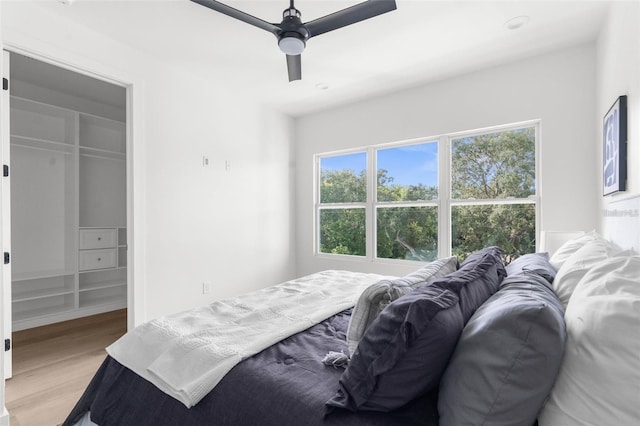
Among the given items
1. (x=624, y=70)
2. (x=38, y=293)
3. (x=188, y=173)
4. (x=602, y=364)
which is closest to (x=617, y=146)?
(x=624, y=70)

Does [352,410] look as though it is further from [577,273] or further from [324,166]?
[324,166]

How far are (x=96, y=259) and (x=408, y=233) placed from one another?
12.7 ft

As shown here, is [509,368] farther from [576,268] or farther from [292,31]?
[292,31]

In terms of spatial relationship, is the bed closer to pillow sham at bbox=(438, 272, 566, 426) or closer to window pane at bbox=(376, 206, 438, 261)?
pillow sham at bbox=(438, 272, 566, 426)

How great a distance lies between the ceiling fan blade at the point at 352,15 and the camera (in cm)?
187

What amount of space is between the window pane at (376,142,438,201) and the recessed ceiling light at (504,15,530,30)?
1.37 metres

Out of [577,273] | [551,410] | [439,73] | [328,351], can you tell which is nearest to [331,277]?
[328,351]

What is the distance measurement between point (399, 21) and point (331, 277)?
2.01 m

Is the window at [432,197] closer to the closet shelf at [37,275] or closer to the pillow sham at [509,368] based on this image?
the pillow sham at [509,368]

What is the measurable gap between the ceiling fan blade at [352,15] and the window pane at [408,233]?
2.37m

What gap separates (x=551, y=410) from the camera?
807mm

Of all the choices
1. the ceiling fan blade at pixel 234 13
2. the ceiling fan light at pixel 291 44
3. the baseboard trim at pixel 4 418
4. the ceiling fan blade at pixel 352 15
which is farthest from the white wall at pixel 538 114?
the baseboard trim at pixel 4 418

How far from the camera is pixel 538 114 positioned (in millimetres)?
3080

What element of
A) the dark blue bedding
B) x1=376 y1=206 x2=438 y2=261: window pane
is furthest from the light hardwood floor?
x1=376 y1=206 x2=438 y2=261: window pane
